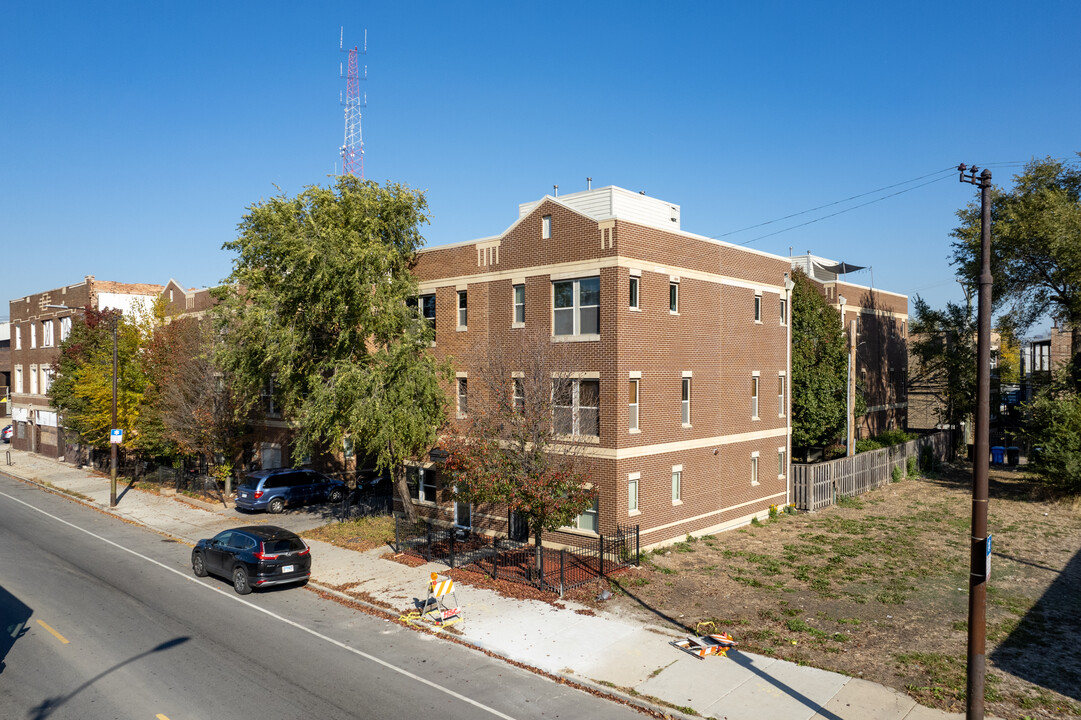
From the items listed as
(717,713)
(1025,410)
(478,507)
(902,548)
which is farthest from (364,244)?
(1025,410)

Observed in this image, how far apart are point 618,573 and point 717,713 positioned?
8.24 metres

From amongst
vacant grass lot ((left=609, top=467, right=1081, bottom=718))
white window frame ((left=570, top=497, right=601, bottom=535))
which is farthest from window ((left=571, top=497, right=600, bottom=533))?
vacant grass lot ((left=609, top=467, right=1081, bottom=718))

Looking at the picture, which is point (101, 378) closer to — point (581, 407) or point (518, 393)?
point (518, 393)

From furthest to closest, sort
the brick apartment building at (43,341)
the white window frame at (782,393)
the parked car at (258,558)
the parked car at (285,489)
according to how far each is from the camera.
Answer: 1. the brick apartment building at (43,341)
2. the parked car at (285,489)
3. the white window frame at (782,393)
4. the parked car at (258,558)

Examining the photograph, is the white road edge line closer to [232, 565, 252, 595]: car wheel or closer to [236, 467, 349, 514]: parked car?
[232, 565, 252, 595]: car wheel

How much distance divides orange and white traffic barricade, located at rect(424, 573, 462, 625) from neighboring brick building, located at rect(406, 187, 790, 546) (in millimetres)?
5553

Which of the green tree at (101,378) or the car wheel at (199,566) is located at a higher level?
the green tree at (101,378)

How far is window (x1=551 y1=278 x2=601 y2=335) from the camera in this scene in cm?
2198

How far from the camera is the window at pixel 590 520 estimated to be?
847 inches

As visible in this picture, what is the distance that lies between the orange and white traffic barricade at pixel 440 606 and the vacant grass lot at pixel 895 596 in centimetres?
423

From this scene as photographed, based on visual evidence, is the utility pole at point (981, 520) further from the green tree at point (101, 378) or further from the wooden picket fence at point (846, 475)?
the green tree at point (101, 378)

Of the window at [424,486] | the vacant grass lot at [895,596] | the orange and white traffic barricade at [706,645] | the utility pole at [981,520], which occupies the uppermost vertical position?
the utility pole at [981,520]

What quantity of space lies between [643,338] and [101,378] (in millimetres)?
31607

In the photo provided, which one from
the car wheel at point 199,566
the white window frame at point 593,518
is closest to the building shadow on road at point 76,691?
the car wheel at point 199,566
